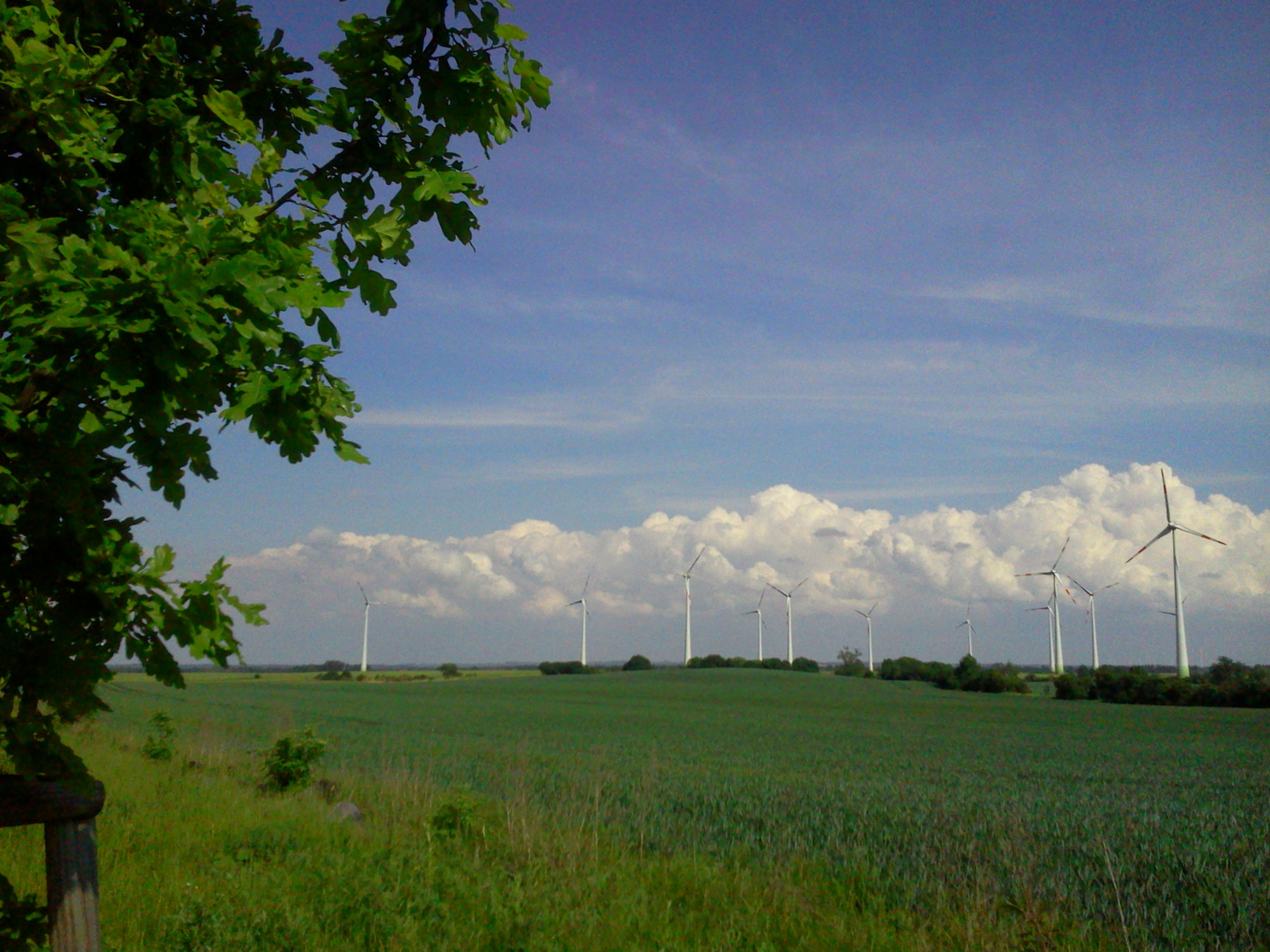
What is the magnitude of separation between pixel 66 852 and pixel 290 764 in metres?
12.5

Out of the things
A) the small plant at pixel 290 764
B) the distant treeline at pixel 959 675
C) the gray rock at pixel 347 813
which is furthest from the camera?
the distant treeline at pixel 959 675

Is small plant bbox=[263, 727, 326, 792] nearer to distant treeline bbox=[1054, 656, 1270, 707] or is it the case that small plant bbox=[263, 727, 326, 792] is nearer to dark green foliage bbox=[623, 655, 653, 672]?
distant treeline bbox=[1054, 656, 1270, 707]

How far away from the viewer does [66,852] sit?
381cm

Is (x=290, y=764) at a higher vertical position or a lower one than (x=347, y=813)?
higher

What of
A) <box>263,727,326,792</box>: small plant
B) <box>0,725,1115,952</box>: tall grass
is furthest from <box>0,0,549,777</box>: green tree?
<box>263,727,326,792</box>: small plant

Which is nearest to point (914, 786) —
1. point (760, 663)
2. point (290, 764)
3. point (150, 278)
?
point (290, 764)

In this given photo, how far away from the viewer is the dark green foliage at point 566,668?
131 metres

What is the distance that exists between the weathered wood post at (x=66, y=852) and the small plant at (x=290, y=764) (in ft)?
40.4

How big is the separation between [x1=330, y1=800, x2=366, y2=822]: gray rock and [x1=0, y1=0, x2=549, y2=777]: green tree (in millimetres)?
9628

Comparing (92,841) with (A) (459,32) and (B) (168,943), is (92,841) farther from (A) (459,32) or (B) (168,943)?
(A) (459,32)

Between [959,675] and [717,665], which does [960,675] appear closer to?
[959,675]

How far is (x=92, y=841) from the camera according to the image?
400 centimetres

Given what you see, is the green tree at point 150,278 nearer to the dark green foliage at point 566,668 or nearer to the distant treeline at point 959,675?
the distant treeline at point 959,675

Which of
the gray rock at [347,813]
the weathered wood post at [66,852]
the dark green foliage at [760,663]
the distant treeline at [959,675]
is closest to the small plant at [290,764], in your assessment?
the gray rock at [347,813]
